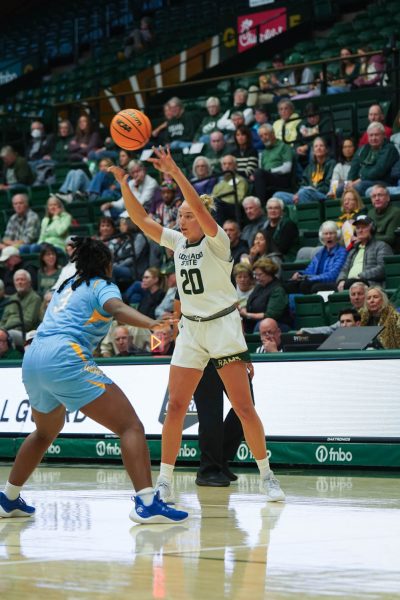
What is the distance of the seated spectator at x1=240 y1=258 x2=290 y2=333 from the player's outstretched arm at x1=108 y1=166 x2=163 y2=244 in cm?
540

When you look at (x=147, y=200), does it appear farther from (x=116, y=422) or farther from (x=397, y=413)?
(x=116, y=422)

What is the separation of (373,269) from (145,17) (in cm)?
1801

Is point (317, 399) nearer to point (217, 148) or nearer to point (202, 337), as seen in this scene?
point (202, 337)

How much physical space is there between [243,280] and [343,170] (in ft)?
9.47

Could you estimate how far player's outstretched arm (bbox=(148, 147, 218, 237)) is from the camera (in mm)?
7652

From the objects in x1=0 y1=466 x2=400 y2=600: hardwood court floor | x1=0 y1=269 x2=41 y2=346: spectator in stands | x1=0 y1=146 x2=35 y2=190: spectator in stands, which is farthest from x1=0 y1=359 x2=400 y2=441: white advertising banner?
x1=0 y1=146 x2=35 y2=190: spectator in stands

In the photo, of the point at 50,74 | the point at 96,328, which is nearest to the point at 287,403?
the point at 96,328

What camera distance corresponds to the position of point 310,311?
13828 millimetres

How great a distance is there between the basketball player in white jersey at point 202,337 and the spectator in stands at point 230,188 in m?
7.99

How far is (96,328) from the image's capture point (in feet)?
23.9

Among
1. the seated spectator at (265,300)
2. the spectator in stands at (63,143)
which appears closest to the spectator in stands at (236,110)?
the spectator in stands at (63,143)

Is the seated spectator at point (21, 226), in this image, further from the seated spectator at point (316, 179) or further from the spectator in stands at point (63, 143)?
the seated spectator at point (316, 179)

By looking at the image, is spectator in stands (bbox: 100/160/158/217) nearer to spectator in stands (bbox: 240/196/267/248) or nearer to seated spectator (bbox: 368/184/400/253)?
spectator in stands (bbox: 240/196/267/248)

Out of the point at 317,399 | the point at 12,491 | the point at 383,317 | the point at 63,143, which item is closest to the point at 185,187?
the point at 12,491
